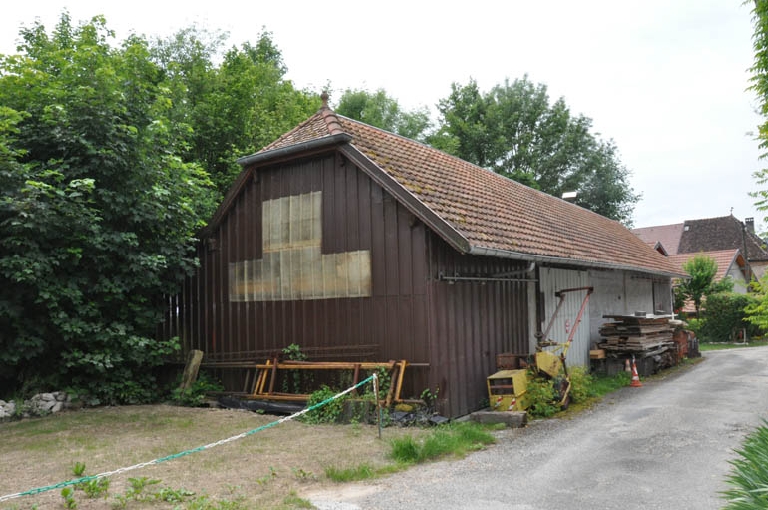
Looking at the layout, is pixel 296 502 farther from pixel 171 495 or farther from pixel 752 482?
pixel 752 482

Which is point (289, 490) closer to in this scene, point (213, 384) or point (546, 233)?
point (213, 384)

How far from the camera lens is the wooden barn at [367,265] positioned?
33.7 feet

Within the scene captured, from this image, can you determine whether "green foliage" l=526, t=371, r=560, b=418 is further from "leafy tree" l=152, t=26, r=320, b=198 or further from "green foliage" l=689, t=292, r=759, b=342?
"green foliage" l=689, t=292, r=759, b=342

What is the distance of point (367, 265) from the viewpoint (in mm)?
10945

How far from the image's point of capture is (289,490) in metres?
6.46

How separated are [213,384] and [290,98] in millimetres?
18557

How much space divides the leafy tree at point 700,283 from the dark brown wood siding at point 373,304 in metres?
22.9

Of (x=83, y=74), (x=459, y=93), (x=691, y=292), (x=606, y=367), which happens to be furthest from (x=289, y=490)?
(x=459, y=93)

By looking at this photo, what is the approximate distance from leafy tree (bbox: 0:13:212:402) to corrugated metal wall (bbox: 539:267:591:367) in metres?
7.87

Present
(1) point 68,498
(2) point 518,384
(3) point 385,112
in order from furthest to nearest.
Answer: (3) point 385,112, (2) point 518,384, (1) point 68,498

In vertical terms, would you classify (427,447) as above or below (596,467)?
above

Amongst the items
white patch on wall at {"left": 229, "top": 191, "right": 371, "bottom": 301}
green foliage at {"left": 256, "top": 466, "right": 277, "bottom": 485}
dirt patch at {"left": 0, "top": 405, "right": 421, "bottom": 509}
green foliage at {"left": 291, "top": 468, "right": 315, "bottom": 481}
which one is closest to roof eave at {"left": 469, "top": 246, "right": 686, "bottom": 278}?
white patch on wall at {"left": 229, "top": 191, "right": 371, "bottom": 301}

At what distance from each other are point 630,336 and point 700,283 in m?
18.5

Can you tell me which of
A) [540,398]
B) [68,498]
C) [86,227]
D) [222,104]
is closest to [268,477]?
[68,498]
